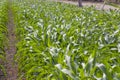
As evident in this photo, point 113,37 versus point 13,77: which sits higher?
point 113,37

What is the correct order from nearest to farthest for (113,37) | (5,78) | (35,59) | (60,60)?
(60,60) < (35,59) < (113,37) < (5,78)

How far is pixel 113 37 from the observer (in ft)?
17.2

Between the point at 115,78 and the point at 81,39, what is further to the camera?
the point at 81,39

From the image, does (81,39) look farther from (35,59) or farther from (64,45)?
(35,59)

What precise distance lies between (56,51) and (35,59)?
742 mm

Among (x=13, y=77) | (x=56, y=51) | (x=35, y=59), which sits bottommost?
(x=13, y=77)

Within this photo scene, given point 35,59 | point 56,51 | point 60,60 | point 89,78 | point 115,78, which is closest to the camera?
point 115,78

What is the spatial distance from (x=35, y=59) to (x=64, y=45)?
0.59m

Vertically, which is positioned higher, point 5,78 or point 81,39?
point 81,39

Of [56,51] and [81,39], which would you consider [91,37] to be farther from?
[56,51]

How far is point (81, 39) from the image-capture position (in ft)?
17.5

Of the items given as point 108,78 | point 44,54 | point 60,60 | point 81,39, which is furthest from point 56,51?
point 108,78

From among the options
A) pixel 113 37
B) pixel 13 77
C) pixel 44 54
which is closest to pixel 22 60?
pixel 13 77

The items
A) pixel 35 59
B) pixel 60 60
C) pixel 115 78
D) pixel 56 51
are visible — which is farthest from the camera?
pixel 35 59
